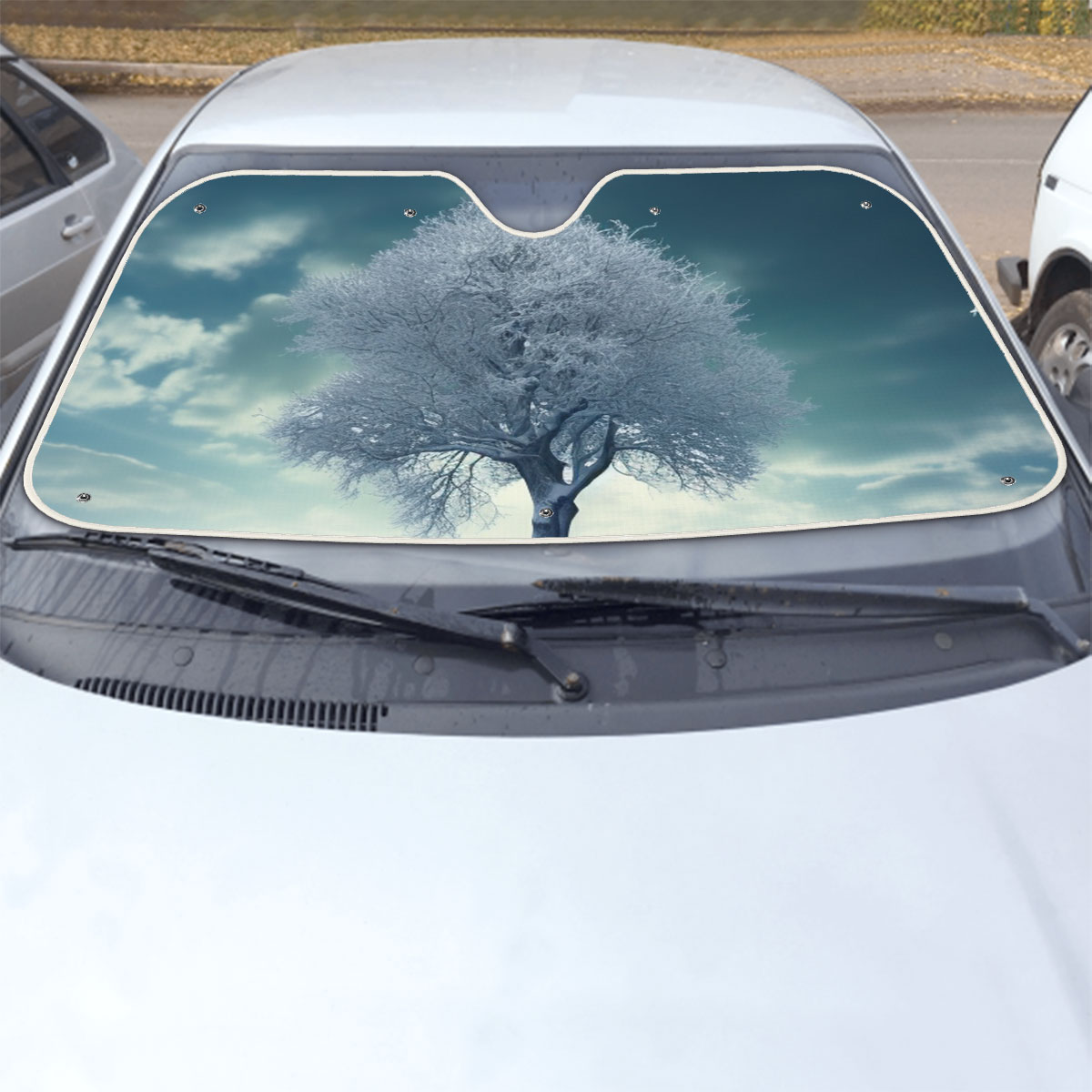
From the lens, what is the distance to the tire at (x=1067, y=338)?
4238 millimetres

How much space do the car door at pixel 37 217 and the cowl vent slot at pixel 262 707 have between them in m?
2.68

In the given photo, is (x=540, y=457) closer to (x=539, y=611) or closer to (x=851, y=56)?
(x=539, y=611)

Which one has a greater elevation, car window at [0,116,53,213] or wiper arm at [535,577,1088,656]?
wiper arm at [535,577,1088,656]

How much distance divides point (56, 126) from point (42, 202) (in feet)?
1.41

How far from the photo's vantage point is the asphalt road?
7.38m

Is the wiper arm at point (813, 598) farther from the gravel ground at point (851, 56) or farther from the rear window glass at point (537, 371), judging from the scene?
the gravel ground at point (851, 56)

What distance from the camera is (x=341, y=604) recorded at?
1.79 meters

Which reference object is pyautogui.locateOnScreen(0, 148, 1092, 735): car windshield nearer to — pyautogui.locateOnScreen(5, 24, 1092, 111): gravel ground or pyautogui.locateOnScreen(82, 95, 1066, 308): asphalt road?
pyautogui.locateOnScreen(82, 95, 1066, 308): asphalt road

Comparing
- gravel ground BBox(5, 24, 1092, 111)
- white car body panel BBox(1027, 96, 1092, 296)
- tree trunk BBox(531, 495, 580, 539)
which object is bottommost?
gravel ground BBox(5, 24, 1092, 111)

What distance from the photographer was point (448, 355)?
6.99 feet

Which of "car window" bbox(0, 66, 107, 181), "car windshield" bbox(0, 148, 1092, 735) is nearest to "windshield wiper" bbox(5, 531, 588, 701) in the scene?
"car windshield" bbox(0, 148, 1092, 735)

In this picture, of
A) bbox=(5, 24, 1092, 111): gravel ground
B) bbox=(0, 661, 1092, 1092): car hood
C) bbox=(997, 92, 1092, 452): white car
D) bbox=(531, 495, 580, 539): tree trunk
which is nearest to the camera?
bbox=(0, 661, 1092, 1092): car hood

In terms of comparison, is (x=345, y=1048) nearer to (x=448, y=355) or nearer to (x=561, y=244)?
(x=448, y=355)

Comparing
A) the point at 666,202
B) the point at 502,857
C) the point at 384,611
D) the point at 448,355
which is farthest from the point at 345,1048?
the point at 666,202
